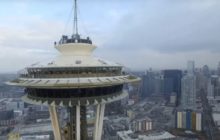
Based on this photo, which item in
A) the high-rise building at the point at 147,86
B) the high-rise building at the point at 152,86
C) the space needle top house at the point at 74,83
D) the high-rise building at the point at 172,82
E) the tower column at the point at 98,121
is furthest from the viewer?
the high-rise building at the point at 147,86

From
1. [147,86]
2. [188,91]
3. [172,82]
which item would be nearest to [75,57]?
[188,91]

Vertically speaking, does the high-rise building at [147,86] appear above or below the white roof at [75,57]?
below

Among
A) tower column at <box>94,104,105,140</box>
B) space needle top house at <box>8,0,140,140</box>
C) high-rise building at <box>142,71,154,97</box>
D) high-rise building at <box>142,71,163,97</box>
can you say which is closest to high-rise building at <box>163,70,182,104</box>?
high-rise building at <box>142,71,163,97</box>

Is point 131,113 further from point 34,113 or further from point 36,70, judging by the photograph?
point 36,70

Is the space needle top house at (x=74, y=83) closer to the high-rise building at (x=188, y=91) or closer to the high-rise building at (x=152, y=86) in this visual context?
the high-rise building at (x=188, y=91)

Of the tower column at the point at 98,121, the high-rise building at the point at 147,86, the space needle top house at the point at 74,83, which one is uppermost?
the space needle top house at the point at 74,83

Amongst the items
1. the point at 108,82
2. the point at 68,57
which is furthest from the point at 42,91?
the point at 108,82

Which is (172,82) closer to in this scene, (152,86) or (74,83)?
(152,86)

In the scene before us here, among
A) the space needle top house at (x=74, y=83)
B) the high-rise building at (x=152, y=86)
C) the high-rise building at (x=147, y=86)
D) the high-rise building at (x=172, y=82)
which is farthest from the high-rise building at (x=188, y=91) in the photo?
Answer: the space needle top house at (x=74, y=83)

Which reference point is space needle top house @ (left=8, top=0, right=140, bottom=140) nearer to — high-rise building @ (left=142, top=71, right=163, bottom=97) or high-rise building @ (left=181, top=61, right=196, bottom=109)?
high-rise building @ (left=181, top=61, right=196, bottom=109)
